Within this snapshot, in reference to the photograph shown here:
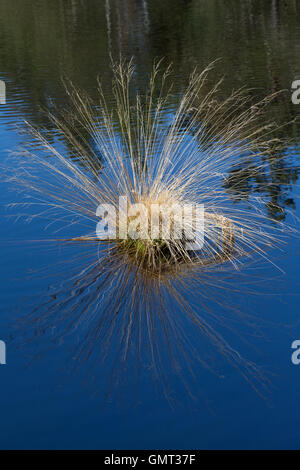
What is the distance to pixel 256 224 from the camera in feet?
18.8

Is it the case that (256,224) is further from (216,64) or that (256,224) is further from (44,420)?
(216,64)

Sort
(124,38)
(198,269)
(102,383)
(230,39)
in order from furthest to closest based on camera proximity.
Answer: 1. (124,38)
2. (230,39)
3. (198,269)
4. (102,383)

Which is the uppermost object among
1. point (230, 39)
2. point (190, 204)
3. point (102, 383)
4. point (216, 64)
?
point (230, 39)

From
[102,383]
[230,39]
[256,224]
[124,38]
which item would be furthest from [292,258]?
[124,38]

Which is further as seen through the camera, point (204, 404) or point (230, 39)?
point (230, 39)

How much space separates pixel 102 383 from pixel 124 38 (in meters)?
16.4

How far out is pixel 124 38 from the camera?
61.5 ft

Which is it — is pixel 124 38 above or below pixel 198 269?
above

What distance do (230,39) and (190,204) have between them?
1341 cm

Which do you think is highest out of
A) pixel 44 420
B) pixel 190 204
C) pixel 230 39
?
pixel 230 39
